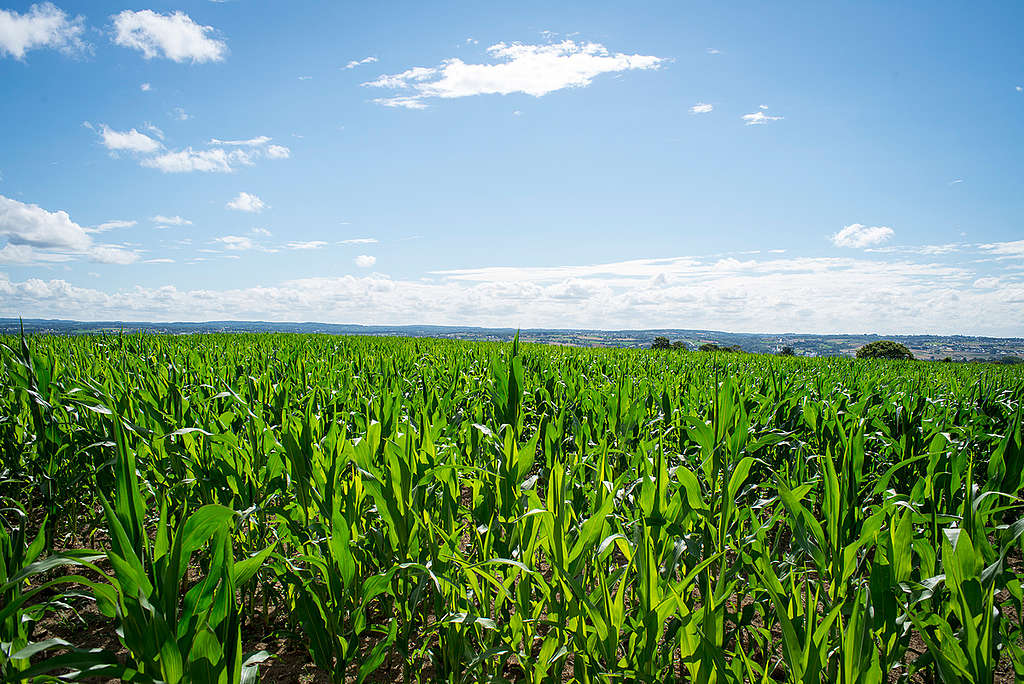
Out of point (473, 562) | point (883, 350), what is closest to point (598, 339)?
point (883, 350)

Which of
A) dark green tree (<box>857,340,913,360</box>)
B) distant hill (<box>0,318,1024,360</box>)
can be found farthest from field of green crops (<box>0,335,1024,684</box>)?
dark green tree (<box>857,340,913,360</box>)

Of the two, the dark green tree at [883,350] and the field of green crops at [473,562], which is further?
the dark green tree at [883,350]

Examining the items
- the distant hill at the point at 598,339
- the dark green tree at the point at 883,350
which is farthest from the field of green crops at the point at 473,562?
the dark green tree at the point at 883,350

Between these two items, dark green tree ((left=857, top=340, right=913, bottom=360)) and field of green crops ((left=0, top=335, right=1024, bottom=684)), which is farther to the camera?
dark green tree ((left=857, top=340, right=913, bottom=360))

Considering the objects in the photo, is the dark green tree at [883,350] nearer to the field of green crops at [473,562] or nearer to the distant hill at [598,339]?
the distant hill at [598,339]

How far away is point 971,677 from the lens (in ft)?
4.83

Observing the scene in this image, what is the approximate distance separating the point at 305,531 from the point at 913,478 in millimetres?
4245

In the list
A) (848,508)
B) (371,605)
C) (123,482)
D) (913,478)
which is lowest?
(371,605)

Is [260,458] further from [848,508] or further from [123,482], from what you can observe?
[848,508]

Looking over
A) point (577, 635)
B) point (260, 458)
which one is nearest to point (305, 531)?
point (260, 458)

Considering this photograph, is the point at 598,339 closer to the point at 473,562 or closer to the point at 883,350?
the point at 883,350

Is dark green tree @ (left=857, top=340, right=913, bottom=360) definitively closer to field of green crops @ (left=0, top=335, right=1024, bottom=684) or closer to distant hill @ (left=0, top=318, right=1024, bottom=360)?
distant hill @ (left=0, top=318, right=1024, bottom=360)

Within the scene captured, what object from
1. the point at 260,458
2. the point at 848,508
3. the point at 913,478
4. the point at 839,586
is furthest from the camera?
the point at 913,478

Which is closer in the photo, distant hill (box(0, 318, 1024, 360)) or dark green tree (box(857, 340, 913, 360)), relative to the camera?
distant hill (box(0, 318, 1024, 360))
